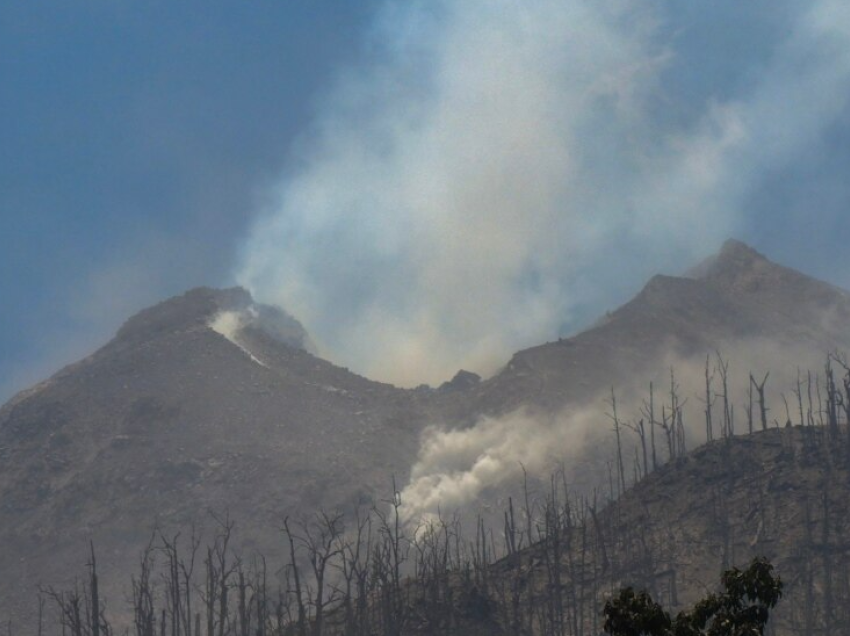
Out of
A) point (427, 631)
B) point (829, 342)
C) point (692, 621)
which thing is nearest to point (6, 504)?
point (427, 631)

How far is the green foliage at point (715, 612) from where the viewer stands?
2042 cm

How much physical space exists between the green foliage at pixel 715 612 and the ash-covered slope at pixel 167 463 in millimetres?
129010

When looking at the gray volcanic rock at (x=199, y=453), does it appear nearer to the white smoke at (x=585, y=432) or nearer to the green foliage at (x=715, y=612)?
the white smoke at (x=585, y=432)

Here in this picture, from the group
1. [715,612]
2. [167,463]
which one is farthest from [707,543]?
[167,463]

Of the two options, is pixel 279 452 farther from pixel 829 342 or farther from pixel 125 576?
pixel 829 342

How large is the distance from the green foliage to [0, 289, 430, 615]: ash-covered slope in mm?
129010

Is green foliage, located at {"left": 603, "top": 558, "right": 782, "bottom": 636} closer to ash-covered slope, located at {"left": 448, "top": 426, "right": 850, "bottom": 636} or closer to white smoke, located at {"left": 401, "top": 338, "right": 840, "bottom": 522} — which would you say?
ash-covered slope, located at {"left": 448, "top": 426, "right": 850, "bottom": 636}

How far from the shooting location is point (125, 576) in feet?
479

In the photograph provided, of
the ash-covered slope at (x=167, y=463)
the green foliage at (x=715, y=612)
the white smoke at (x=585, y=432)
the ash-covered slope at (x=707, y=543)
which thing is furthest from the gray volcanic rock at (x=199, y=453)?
the green foliage at (x=715, y=612)

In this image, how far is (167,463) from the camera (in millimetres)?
175250

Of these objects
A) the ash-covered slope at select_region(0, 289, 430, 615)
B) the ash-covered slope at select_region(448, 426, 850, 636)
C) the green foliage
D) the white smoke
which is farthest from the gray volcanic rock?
the green foliage

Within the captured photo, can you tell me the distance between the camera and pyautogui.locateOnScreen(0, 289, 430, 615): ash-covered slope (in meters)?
159

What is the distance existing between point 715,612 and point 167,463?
16035cm

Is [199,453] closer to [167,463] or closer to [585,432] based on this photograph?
[167,463]
